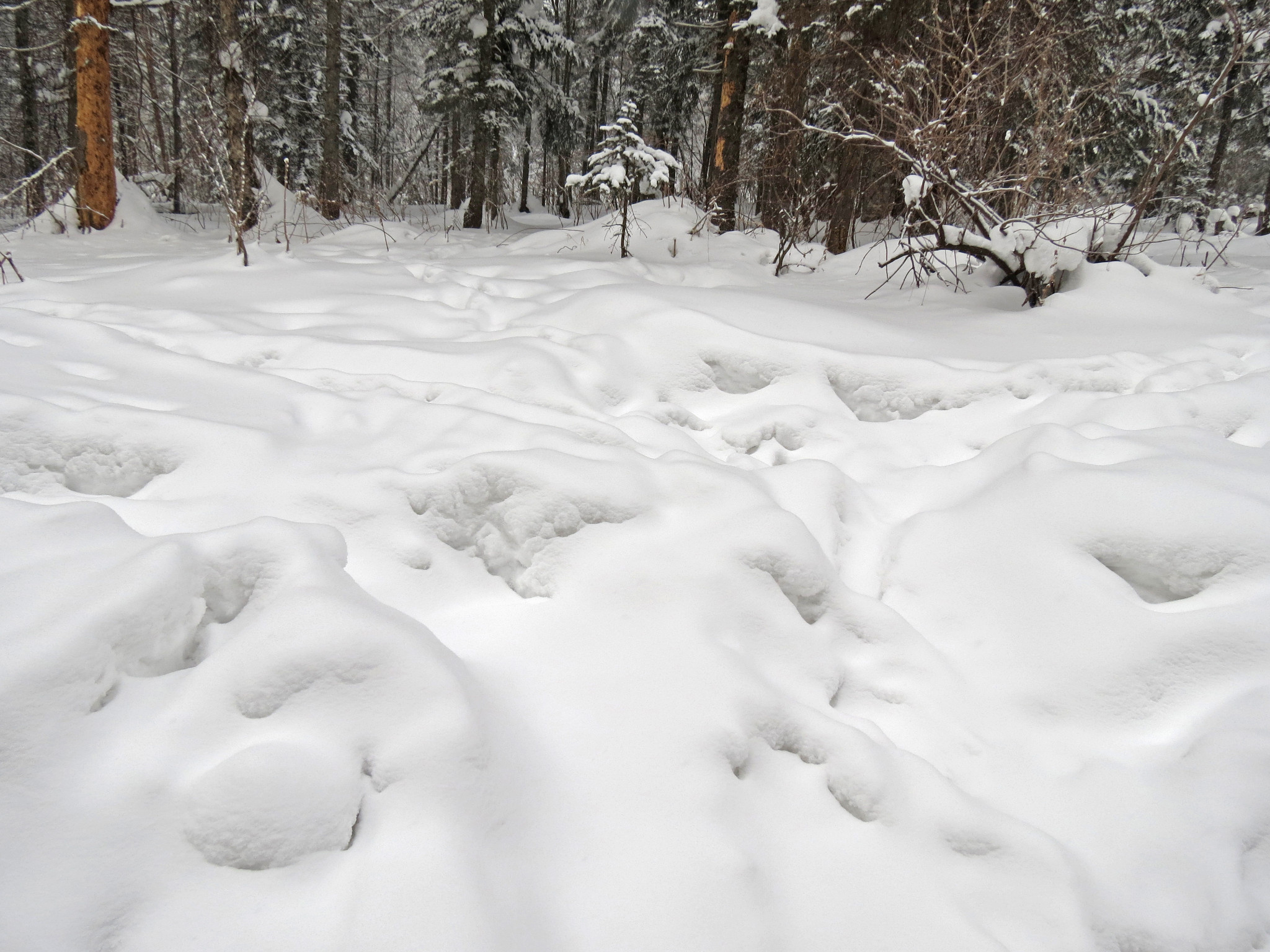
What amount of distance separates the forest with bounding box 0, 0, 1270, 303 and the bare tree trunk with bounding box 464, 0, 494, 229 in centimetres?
4

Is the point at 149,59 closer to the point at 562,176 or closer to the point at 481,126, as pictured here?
the point at 481,126

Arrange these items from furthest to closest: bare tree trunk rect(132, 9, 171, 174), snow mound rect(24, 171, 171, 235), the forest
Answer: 1. snow mound rect(24, 171, 171, 235)
2. bare tree trunk rect(132, 9, 171, 174)
3. the forest

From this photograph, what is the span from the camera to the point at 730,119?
27.1ft

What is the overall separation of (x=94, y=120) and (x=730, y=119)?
717cm

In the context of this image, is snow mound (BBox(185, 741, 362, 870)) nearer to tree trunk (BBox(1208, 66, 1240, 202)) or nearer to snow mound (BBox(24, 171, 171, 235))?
snow mound (BBox(24, 171, 171, 235))

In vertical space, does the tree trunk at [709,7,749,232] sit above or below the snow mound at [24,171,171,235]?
above

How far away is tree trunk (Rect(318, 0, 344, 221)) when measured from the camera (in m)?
10.2

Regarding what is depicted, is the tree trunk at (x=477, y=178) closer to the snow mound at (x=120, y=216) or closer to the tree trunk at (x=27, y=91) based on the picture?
the snow mound at (x=120, y=216)

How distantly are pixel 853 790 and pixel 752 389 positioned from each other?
2269mm

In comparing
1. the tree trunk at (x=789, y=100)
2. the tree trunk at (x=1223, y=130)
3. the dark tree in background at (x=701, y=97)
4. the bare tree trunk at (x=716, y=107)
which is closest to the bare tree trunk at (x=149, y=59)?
the dark tree in background at (x=701, y=97)

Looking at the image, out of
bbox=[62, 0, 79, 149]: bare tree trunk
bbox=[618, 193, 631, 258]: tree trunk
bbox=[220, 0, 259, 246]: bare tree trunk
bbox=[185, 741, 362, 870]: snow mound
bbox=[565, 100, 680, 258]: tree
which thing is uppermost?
bbox=[62, 0, 79, 149]: bare tree trunk

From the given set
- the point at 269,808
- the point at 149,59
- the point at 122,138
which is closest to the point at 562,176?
the point at 122,138

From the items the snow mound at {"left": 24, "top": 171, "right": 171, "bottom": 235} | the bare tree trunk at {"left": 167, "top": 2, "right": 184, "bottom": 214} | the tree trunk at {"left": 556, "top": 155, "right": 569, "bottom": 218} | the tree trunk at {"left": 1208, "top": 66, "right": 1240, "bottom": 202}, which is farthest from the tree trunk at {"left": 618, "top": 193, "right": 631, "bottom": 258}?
the tree trunk at {"left": 1208, "top": 66, "right": 1240, "bottom": 202}

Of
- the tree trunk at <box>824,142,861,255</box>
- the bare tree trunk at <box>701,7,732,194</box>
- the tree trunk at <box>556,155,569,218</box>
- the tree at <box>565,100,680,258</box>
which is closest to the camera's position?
the tree at <box>565,100,680,258</box>
